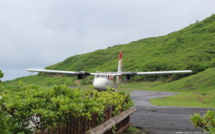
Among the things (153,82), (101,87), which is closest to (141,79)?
(153,82)

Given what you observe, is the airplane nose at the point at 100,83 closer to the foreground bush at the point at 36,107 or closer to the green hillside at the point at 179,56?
the foreground bush at the point at 36,107

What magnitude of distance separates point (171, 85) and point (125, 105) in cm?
5310

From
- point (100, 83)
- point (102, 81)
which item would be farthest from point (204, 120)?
point (102, 81)

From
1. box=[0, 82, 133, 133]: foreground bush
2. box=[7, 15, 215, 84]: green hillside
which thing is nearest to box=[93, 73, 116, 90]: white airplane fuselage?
box=[0, 82, 133, 133]: foreground bush

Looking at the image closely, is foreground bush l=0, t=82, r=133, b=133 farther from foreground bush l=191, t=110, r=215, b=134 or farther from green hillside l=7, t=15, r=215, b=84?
green hillside l=7, t=15, r=215, b=84

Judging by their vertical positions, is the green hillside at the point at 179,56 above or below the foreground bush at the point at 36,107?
above

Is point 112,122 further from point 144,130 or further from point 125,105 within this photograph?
point 144,130

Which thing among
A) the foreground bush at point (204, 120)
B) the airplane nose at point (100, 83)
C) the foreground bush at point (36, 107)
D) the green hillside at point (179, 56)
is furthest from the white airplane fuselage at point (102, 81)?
the green hillside at point (179, 56)

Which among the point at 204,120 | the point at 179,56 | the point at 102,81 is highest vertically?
the point at 179,56

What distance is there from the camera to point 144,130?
1211 centimetres

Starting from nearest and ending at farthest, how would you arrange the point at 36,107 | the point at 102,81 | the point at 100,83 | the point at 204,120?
the point at 204,120, the point at 36,107, the point at 100,83, the point at 102,81

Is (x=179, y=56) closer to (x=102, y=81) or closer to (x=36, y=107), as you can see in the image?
(x=102, y=81)

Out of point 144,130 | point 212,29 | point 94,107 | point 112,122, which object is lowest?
point 144,130

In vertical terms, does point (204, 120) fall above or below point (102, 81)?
below
